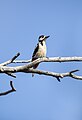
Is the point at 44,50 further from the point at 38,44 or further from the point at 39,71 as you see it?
the point at 39,71

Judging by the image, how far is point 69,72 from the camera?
5488 millimetres

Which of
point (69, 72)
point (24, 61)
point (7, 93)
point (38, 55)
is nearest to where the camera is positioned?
point (7, 93)

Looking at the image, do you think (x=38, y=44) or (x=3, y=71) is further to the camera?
(x=38, y=44)

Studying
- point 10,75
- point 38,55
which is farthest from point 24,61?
point 38,55

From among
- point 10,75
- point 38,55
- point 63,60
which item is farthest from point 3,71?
point 38,55

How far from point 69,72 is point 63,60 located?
0.22m

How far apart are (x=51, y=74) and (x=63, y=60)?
1.05 ft

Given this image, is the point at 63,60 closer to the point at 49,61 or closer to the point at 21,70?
the point at 49,61

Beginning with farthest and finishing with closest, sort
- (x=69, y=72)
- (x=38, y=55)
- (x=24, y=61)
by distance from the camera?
(x=38, y=55), (x=24, y=61), (x=69, y=72)

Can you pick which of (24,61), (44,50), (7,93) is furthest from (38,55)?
(7,93)

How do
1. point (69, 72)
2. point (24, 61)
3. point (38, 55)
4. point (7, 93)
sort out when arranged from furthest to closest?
1. point (38, 55)
2. point (24, 61)
3. point (69, 72)
4. point (7, 93)

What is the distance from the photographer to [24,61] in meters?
6.52

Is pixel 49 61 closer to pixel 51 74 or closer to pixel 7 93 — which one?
pixel 51 74

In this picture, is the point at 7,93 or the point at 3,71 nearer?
the point at 7,93
